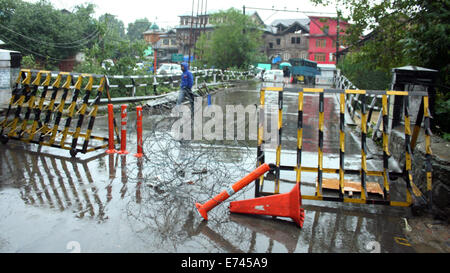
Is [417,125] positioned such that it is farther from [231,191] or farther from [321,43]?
[321,43]

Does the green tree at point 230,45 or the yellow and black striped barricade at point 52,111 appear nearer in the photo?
the yellow and black striped barricade at point 52,111

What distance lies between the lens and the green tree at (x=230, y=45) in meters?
42.0

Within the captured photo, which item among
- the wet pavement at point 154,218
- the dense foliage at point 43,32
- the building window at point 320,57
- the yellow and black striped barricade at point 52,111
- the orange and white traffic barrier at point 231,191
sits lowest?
the wet pavement at point 154,218

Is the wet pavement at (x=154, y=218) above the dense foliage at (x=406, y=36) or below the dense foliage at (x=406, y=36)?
below

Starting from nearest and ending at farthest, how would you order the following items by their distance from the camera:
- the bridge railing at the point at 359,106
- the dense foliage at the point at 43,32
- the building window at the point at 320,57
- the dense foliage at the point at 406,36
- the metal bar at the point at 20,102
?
the dense foliage at the point at 406,36
the metal bar at the point at 20,102
the bridge railing at the point at 359,106
the dense foliage at the point at 43,32
the building window at the point at 320,57

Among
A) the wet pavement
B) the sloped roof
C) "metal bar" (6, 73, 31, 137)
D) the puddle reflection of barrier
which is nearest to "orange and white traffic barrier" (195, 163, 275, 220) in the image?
the wet pavement

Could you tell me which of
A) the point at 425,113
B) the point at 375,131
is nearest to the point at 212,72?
the point at 375,131

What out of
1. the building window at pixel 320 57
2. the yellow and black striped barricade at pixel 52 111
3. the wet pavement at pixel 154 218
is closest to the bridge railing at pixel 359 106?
the wet pavement at pixel 154 218

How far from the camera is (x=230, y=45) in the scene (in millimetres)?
42125

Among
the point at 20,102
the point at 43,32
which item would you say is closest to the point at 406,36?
the point at 20,102

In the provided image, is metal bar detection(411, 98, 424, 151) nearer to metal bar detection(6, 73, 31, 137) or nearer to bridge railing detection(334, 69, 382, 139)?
bridge railing detection(334, 69, 382, 139)

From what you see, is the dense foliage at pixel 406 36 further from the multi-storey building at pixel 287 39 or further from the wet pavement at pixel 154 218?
the multi-storey building at pixel 287 39

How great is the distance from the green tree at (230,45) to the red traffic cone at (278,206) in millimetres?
37788

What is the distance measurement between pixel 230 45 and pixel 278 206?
38843 mm
